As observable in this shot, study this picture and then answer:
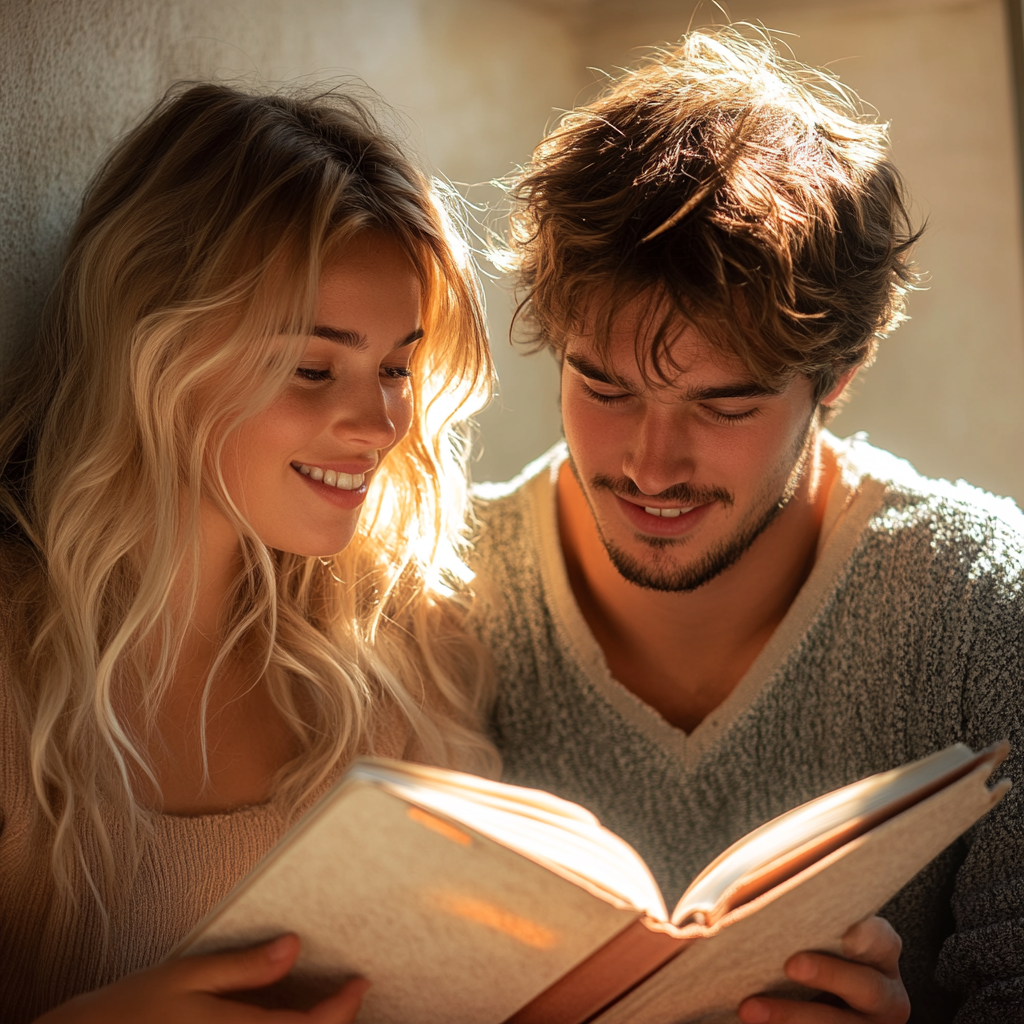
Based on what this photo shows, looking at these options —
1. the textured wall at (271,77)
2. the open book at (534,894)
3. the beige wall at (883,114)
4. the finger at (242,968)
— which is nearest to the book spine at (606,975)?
the open book at (534,894)

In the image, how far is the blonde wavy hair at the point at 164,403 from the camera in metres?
1.09

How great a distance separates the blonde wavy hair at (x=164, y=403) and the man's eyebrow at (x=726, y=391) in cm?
28

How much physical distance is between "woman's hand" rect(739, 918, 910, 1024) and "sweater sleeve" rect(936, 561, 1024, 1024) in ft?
1.01

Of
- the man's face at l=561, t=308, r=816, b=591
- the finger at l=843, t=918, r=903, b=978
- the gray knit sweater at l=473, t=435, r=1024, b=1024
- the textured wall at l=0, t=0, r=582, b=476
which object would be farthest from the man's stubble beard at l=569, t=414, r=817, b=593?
the textured wall at l=0, t=0, r=582, b=476

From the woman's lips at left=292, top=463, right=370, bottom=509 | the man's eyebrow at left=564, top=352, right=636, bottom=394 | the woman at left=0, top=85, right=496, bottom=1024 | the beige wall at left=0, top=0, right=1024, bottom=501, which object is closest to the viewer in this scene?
the woman at left=0, top=85, right=496, bottom=1024

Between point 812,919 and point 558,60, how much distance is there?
1969 mm

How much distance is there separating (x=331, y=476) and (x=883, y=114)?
1557 mm

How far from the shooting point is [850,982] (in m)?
0.90

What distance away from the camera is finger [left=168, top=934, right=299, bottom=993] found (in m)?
0.80


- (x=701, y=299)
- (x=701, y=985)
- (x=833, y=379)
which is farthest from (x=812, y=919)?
(x=833, y=379)

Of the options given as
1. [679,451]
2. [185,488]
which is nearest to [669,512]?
[679,451]

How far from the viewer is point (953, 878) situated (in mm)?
1402

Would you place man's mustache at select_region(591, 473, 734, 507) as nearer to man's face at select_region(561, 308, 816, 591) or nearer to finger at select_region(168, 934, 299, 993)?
man's face at select_region(561, 308, 816, 591)

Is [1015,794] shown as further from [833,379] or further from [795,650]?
[833,379]
